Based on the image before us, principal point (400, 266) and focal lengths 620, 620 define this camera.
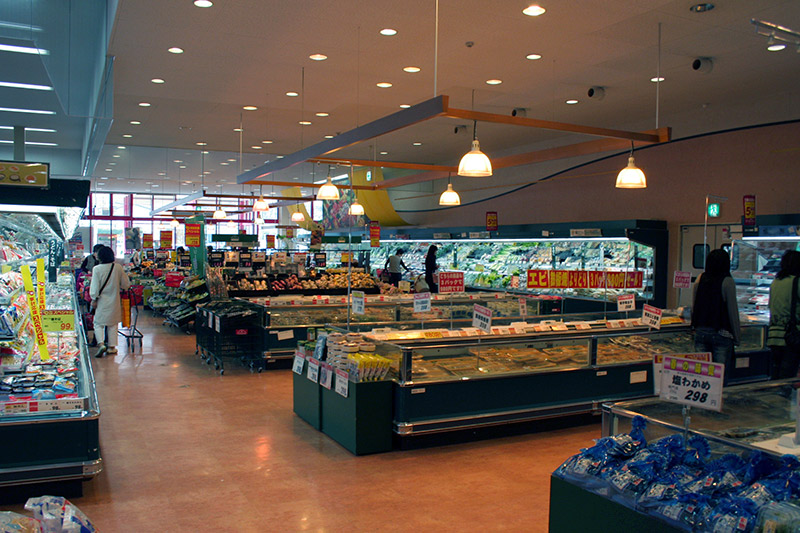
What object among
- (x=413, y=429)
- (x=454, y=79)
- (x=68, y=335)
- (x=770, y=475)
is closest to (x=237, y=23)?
(x=454, y=79)

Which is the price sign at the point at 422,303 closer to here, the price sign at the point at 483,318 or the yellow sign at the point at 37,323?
the price sign at the point at 483,318

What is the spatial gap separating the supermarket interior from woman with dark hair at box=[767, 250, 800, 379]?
3cm

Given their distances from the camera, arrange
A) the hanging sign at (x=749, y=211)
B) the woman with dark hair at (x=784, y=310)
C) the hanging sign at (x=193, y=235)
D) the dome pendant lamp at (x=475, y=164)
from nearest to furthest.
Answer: the dome pendant lamp at (x=475, y=164), the woman with dark hair at (x=784, y=310), the hanging sign at (x=749, y=211), the hanging sign at (x=193, y=235)

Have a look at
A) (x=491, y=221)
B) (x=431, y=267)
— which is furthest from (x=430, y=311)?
(x=491, y=221)

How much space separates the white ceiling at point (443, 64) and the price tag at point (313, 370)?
328cm

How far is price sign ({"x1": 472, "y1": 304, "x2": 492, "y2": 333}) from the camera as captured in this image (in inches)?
234

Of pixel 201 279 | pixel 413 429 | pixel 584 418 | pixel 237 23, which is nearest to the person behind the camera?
pixel 413 429

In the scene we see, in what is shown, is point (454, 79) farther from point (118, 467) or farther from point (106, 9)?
point (118, 467)

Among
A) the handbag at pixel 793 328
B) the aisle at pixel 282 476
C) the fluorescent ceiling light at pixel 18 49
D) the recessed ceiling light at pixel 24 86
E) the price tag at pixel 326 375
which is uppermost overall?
the fluorescent ceiling light at pixel 18 49

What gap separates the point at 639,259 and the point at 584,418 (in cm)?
535

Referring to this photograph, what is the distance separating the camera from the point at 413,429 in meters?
5.51

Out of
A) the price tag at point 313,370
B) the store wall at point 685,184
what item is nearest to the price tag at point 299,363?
the price tag at point 313,370

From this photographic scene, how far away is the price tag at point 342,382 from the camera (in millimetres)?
5535

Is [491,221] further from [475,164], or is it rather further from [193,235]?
[475,164]
